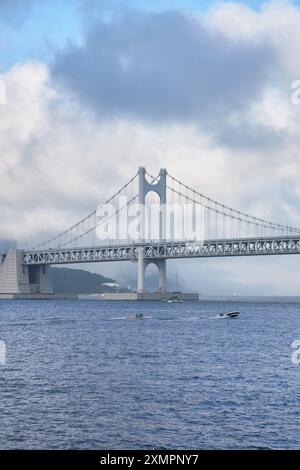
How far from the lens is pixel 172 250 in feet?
459

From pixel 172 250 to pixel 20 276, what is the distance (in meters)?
40.0

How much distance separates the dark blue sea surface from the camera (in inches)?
850

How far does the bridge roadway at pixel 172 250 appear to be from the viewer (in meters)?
127

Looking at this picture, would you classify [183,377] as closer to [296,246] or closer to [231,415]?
[231,415]

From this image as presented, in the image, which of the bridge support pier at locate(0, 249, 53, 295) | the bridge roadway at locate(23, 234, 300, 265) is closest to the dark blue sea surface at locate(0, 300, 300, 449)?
the bridge roadway at locate(23, 234, 300, 265)

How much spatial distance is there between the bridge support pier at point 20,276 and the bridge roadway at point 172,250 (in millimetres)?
3554

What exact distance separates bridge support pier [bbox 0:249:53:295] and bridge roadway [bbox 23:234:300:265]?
3554 millimetres

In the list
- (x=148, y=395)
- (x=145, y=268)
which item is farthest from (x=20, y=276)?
(x=148, y=395)

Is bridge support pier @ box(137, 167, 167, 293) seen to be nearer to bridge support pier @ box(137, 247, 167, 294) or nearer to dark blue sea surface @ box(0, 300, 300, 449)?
bridge support pier @ box(137, 247, 167, 294)

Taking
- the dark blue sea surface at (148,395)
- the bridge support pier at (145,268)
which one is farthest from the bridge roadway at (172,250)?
the dark blue sea surface at (148,395)

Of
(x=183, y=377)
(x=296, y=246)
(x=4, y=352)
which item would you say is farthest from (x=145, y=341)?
(x=296, y=246)

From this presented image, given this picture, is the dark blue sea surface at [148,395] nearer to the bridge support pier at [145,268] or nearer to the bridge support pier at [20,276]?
the bridge support pier at [145,268]

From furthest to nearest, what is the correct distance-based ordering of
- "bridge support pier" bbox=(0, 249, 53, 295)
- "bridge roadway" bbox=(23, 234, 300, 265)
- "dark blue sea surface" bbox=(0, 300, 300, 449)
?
"bridge support pier" bbox=(0, 249, 53, 295), "bridge roadway" bbox=(23, 234, 300, 265), "dark blue sea surface" bbox=(0, 300, 300, 449)
